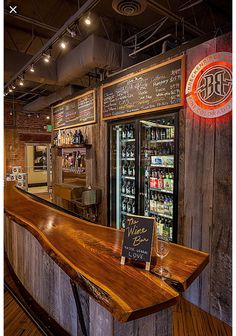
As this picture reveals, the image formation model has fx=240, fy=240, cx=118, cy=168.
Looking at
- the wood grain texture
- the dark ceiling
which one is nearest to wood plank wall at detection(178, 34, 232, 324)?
the dark ceiling

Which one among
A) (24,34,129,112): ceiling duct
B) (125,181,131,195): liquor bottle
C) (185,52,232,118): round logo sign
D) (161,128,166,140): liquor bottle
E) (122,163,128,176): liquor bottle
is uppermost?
(24,34,129,112): ceiling duct

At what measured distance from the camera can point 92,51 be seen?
3529 millimetres

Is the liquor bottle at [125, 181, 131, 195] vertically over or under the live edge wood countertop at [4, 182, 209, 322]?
over

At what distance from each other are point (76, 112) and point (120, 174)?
6.15ft

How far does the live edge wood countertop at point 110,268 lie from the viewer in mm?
1084

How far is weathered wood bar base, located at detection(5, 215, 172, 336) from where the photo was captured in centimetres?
131

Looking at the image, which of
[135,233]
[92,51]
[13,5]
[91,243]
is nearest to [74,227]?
[91,243]

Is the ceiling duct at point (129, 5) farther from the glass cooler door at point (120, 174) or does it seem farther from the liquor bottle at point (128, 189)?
the liquor bottle at point (128, 189)

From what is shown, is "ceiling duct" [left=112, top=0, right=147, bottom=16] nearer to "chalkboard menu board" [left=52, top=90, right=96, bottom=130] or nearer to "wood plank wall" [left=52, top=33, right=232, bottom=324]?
→ "wood plank wall" [left=52, top=33, right=232, bottom=324]

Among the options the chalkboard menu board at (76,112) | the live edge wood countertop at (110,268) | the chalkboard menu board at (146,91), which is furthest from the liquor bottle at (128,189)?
the live edge wood countertop at (110,268)

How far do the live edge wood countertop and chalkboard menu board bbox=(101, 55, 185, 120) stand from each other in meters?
1.79

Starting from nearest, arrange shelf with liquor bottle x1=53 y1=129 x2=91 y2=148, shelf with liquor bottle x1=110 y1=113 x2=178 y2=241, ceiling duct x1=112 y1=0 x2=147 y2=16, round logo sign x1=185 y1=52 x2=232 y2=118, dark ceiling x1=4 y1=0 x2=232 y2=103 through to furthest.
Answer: round logo sign x1=185 y1=52 x2=232 y2=118, ceiling duct x1=112 y1=0 x2=147 y2=16, shelf with liquor bottle x1=110 y1=113 x2=178 y2=241, dark ceiling x1=4 y1=0 x2=232 y2=103, shelf with liquor bottle x1=53 y1=129 x2=91 y2=148

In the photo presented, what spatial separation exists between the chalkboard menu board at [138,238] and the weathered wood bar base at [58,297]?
32 cm

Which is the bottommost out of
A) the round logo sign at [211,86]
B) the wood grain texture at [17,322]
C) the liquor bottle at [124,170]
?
the wood grain texture at [17,322]
